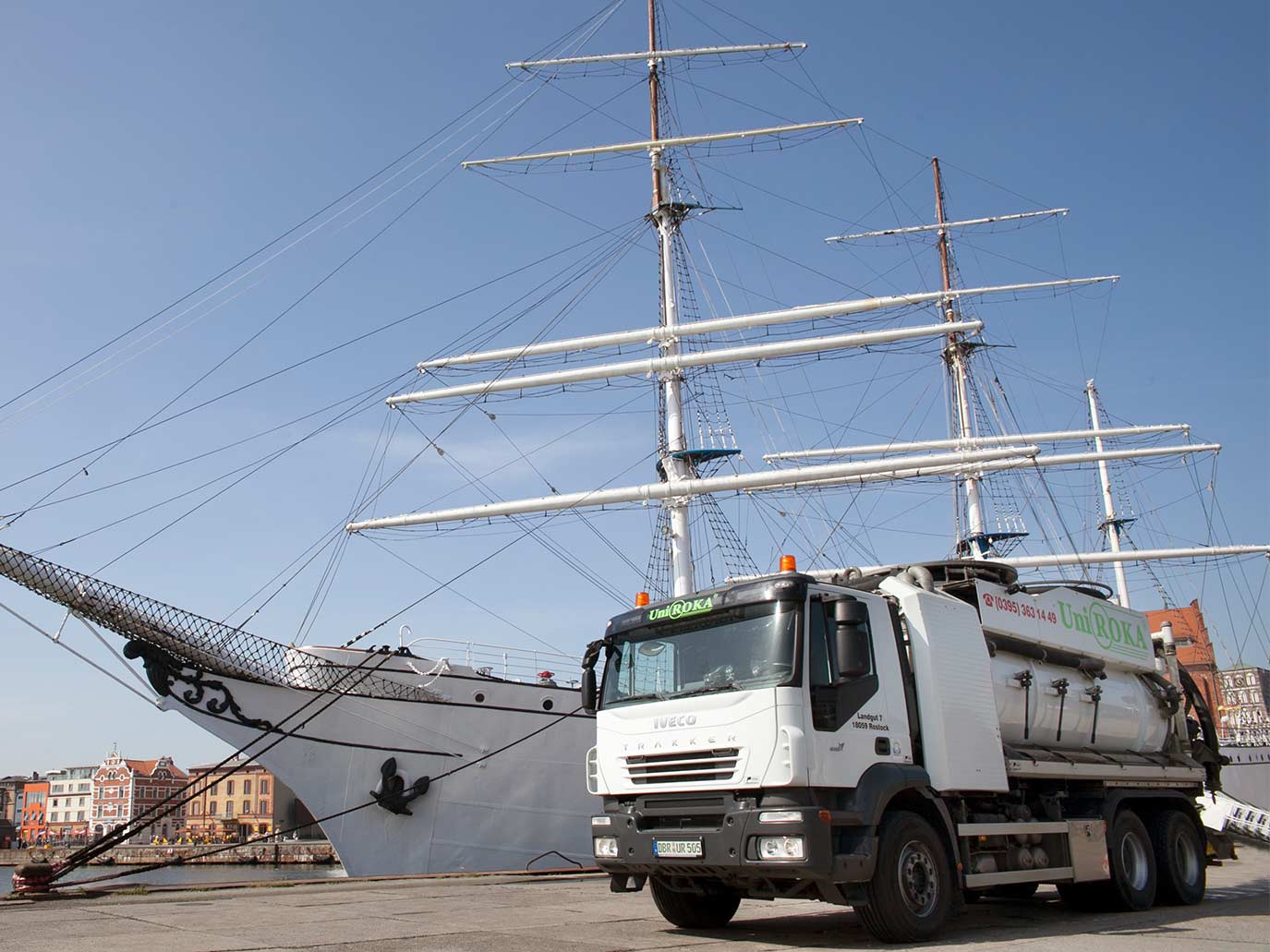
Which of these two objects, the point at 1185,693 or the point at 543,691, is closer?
the point at 1185,693

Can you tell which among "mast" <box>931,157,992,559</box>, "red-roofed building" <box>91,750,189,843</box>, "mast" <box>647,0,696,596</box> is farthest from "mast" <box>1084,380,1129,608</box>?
"red-roofed building" <box>91,750,189,843</box>

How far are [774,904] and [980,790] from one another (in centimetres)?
342

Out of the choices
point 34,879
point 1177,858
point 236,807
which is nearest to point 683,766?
point 1177,858

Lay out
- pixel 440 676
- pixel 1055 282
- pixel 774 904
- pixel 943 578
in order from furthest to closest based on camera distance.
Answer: pixel 1055 282 → pixel 440 676 → pixel 774 904 → pixel 943 578

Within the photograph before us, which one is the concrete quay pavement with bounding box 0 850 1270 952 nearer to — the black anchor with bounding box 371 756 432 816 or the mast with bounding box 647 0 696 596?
the black anchor with bounding box 371 756 432 816

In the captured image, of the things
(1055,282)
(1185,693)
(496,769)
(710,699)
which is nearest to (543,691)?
(496,769)

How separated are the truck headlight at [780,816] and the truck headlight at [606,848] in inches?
57.3

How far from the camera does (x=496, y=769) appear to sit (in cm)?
1814

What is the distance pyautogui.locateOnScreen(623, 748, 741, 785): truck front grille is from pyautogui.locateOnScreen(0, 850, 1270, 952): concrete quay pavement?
1.11 m

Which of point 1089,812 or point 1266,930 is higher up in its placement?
point 1089,812

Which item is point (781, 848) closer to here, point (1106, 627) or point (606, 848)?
point (606, 848)

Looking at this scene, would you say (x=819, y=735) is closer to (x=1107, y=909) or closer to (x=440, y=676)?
(x=1107, y=909)

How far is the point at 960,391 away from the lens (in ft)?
139

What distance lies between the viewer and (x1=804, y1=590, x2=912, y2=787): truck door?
24.4 feet
